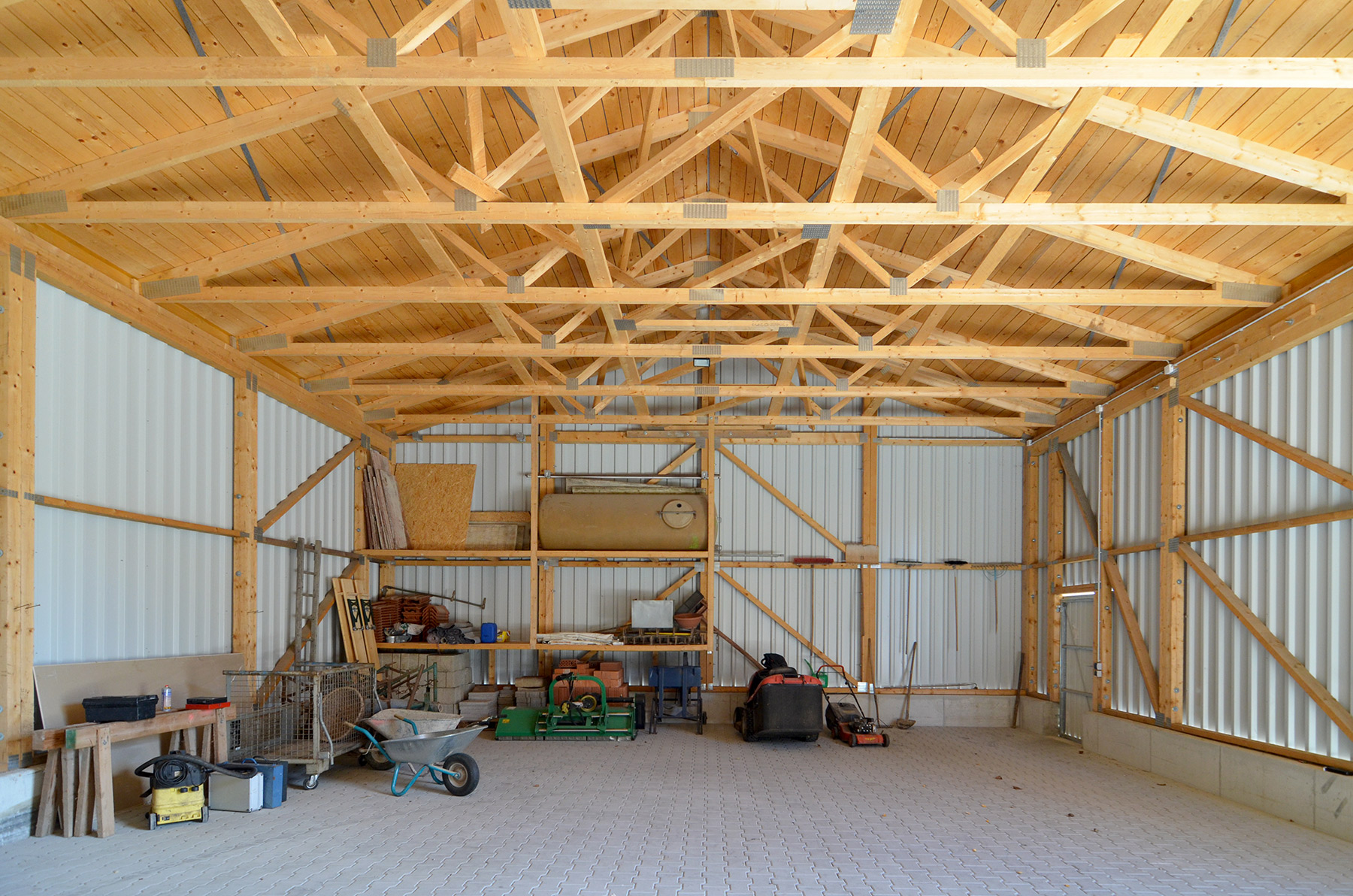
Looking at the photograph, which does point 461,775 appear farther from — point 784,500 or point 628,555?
point 784,500

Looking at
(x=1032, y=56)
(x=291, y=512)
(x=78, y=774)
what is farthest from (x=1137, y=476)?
(x=78, y=774)

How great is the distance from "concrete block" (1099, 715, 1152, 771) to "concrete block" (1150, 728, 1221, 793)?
175mm

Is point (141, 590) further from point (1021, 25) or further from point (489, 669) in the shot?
point (1021, 25)

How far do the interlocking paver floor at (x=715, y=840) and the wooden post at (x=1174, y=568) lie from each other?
103cm

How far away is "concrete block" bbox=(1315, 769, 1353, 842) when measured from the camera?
28.2 feet

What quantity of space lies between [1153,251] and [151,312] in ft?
32.5

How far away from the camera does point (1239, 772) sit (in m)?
10.2

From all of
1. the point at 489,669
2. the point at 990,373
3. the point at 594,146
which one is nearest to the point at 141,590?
the point at 594,146

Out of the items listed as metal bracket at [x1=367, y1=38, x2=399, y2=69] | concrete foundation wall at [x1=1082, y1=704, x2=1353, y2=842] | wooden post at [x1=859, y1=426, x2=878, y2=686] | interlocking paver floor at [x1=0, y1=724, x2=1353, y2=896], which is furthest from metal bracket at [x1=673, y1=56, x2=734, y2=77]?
wooden post at [x1=859, y1=426, x2=878, y2=686]

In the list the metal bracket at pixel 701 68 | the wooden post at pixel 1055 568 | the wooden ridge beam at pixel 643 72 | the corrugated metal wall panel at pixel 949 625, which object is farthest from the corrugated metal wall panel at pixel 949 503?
the metal bracket at pixel 701 68

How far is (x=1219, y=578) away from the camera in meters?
10.9

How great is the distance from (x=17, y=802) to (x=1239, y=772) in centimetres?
1143

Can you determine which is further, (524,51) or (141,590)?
(141,590)

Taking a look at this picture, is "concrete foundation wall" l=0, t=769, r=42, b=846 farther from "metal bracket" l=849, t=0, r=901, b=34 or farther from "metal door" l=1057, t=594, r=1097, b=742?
"metal door" l=1057, t=594, r=1097, b=742
